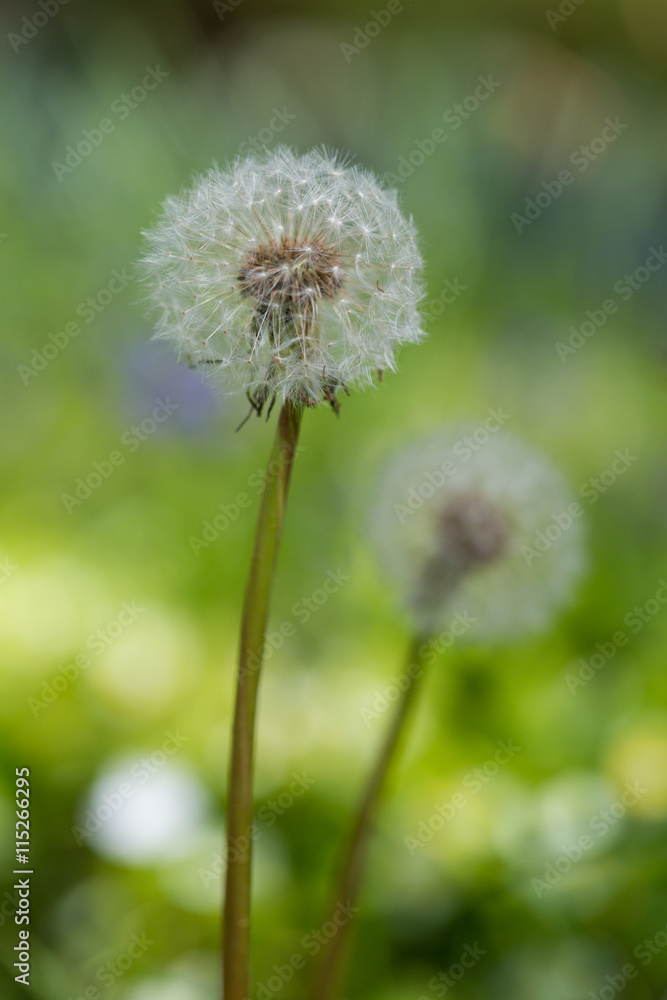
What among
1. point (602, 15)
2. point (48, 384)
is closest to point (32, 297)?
point (48, 384)

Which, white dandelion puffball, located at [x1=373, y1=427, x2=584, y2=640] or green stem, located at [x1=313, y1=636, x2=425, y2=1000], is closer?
green stem, located at [x1=313, y1=636, x2=425, y2=1000]

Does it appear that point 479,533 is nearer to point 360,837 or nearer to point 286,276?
point 360,837

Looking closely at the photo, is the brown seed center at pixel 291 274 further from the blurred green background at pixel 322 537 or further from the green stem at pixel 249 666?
the blurred green background at pixel 322 537

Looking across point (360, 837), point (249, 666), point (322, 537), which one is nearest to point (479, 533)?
point (360, 837)

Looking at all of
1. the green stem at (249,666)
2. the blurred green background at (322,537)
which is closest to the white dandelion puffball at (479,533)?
the blurred green background at (322,537)

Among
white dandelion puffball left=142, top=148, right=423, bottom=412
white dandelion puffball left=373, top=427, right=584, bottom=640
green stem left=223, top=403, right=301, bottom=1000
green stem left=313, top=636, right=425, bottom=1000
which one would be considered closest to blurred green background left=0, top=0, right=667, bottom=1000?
white dandelion puffball left=373, top=427, right=584, bottom=640

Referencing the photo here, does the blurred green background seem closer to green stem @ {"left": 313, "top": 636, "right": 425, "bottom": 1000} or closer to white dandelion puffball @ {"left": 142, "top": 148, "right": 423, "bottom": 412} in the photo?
green stem @ {"left": 313, "top": 636, "right": 425, "bottom": 1000}

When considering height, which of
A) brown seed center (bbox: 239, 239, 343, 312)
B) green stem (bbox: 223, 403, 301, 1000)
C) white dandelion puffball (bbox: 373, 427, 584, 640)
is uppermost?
white dandelion puffball (bbox: 373, 427, 584, 640)
